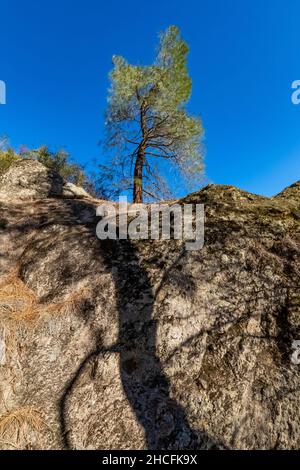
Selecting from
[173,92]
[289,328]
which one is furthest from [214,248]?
[173,92]

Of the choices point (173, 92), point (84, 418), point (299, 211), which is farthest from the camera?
point (173, 92)

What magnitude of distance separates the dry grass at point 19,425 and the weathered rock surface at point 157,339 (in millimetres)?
10

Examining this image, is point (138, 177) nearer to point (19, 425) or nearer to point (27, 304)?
point (27, 304)

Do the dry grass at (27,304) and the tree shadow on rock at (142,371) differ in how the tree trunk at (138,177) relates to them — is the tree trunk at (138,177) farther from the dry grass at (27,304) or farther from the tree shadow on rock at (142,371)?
the dry grass at (27,304)

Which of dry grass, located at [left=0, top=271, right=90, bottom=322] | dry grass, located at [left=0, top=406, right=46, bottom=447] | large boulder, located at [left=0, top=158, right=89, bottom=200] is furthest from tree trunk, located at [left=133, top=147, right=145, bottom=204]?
dry grass, located at [left=0, top=406, right=46, bottom=447]

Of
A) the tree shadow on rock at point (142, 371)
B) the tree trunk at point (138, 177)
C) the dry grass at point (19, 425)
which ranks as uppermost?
the tree trunk at point (138, 177)

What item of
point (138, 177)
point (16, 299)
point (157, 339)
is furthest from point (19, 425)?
point (138, 177)

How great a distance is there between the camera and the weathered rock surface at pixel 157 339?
112 inches

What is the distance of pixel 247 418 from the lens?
2793 mm

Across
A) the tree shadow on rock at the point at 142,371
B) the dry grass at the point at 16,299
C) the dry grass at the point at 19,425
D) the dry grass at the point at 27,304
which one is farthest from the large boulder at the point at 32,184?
the dry grass at the point at 19,425

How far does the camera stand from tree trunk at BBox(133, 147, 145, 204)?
1294 cm

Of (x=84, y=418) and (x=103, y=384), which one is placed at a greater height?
(x=103, y=384)

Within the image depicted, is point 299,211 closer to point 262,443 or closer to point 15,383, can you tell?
point 262,443
